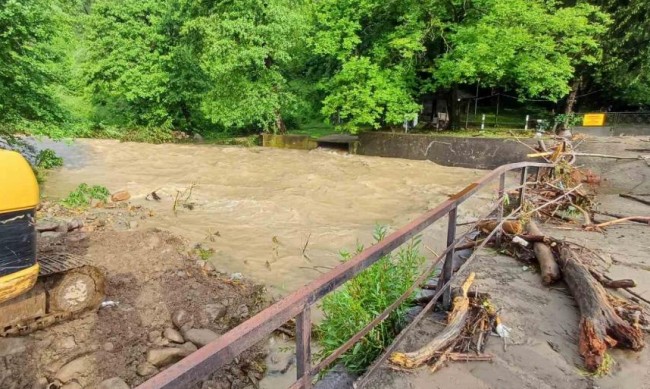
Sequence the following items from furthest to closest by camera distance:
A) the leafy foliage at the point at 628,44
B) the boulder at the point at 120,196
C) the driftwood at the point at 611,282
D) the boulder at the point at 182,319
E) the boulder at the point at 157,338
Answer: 1. the leafy foliage at the point at 628,44
2. the boulder at the point at 120,196
3. the boulder at the point at 182,319
4. the boulder at the point at 157,338
5. the driftwood at the point at 611,282

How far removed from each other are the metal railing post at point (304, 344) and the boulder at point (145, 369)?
3.69 meters

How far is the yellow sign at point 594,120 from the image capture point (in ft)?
66.3

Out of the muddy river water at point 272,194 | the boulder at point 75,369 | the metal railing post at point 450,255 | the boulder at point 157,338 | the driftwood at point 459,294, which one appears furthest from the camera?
the muddy river water at point 272,194

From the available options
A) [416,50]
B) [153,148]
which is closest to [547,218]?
[416,50]

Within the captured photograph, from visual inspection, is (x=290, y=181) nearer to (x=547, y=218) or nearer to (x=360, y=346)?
(x=547, y=218)

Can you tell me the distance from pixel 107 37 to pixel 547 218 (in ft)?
87.4

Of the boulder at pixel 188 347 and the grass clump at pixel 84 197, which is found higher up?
the grass clump at pixel 84 197

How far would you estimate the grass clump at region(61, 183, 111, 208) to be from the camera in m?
11.2

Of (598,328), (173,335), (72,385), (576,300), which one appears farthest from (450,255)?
(72,385)

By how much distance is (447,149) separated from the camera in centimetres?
1814

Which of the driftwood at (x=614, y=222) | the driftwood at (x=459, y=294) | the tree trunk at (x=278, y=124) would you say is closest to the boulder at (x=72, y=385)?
the driftwood at (x=459, y=294)

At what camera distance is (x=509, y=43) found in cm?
1644

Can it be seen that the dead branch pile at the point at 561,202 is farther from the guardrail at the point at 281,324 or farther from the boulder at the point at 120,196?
the boulder at the point at 120,196

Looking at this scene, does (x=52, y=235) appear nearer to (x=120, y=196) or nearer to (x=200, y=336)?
(x=120, y=196)
